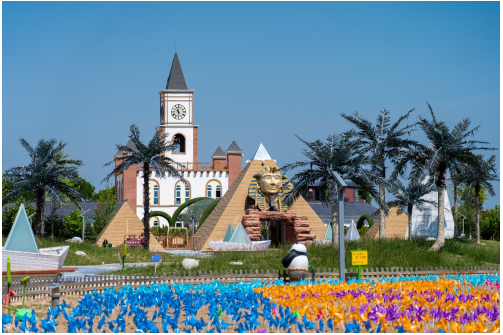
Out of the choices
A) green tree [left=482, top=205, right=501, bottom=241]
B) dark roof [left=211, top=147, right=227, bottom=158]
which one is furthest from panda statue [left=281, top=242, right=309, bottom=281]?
dark roof [left=211, top=147, right=227, bottom=158]

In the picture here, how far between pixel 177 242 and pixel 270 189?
8.69 m

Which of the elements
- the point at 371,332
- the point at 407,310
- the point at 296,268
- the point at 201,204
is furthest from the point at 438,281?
the point at 201,204

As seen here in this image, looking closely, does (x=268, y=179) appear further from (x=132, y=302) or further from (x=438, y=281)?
(x=132, y=302)

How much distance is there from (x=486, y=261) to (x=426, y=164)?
463cm

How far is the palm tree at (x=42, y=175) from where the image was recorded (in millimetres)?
30500

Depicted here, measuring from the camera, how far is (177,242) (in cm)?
3866

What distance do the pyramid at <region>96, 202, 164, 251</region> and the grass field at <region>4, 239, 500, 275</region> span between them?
230 inches

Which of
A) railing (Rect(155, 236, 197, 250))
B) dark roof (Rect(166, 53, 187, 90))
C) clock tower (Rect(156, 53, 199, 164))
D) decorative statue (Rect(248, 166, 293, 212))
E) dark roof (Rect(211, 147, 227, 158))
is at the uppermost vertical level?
dark roof (Rect(166, 53, 187, 90))

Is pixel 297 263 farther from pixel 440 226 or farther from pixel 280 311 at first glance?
pixel 440 226

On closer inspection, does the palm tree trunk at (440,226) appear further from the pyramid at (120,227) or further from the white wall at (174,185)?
the white wall at (174,185)

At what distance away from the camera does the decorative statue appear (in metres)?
32.9

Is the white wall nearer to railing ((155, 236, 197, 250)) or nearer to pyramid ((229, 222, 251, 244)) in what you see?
railing ((155, 236, 197, 250))

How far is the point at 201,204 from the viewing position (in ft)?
170

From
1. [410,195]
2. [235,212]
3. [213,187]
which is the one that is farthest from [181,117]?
[235,212]
